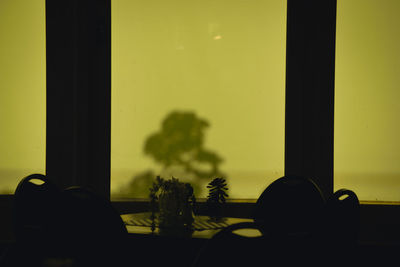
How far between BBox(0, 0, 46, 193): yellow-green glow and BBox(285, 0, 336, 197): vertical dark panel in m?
1.99

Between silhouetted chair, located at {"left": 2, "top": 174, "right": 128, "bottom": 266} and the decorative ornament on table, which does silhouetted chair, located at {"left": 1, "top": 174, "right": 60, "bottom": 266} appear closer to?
silhouetted chair, located at {"left": 2, "top": 174, "right": 128, "bottom": 266}

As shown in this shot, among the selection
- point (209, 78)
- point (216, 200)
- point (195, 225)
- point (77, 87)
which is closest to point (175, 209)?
point (195, 225)

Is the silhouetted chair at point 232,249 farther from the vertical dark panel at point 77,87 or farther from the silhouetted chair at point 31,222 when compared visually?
the vertical dark panel at point 77,87

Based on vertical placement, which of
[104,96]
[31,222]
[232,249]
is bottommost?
[31,222]

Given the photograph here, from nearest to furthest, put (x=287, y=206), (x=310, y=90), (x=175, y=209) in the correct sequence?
(x=175, y=209), (x=287, y=206), (x=310, y=90)

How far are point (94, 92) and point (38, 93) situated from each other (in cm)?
48

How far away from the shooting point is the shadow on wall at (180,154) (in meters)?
2.95

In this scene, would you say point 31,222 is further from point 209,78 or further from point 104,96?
point 209,78

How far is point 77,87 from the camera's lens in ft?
9.40

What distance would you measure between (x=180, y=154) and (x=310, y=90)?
1.15 meters

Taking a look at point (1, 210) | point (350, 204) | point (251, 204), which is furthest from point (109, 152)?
point (350, 204)

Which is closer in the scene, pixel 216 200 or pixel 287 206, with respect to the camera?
pixel 216 200

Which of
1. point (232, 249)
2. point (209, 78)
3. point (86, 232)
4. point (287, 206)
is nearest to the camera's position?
point (232, 249)

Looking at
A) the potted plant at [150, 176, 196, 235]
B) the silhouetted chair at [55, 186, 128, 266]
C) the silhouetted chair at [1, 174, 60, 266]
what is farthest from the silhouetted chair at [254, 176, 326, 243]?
the silhouetted chair at [1, 174, 60, 266]
